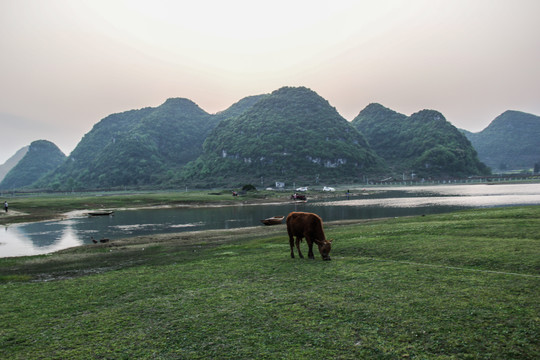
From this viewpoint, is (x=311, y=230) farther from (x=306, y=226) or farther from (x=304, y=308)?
(x=304, y=308)

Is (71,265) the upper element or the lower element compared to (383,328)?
lower

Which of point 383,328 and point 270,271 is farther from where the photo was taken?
point 270,271

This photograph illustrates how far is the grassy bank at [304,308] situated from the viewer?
7715 mm

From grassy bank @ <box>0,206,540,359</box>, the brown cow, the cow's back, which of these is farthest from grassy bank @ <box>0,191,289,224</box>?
the brown cow

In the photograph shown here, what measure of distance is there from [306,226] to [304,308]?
7.89 meters

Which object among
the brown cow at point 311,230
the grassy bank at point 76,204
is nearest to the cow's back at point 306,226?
the brown cow at point 311,230

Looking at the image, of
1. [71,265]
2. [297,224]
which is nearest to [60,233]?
[71,265]

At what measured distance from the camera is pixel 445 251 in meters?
16.7

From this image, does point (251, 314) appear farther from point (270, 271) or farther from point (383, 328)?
point (270, 271)

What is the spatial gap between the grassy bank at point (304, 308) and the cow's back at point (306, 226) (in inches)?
60.9

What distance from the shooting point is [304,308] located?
33.6ft

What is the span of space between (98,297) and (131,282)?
226 centimetres

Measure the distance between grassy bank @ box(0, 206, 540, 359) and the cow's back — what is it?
155cm


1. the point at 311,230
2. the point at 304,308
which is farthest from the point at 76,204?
the point at 304,308
